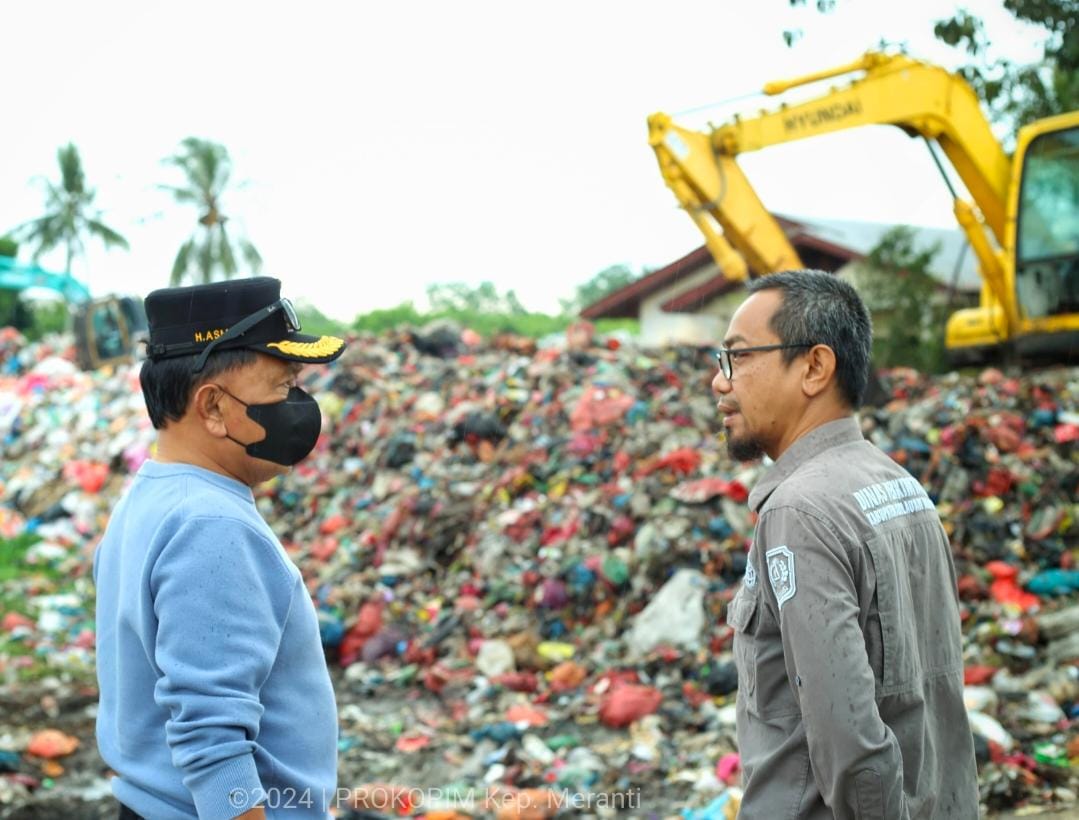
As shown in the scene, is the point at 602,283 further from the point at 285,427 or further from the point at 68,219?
the point at 285,427

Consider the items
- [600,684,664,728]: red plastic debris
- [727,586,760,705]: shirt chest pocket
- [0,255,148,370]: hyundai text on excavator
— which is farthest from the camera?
[0,255,148,370]: hyundai text on excavator

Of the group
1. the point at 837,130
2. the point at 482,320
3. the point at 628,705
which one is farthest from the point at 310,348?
the point at 482,320

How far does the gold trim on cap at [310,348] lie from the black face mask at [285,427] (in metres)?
0.10

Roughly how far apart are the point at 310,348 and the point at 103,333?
17.4 metres

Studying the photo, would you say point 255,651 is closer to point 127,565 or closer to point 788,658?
point 127,565

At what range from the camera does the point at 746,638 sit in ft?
6.44

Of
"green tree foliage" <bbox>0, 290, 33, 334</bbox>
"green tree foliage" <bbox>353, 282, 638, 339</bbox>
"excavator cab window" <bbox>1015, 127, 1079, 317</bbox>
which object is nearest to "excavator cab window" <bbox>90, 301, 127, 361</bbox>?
"green tree foliage" <bbox>353, 282, 638, 339</bbox>

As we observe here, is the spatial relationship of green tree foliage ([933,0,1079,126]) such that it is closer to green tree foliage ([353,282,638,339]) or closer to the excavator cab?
the excavator cab

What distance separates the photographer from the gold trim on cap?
2.04 meters

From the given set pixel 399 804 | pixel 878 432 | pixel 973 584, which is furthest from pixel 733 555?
pixel 399 804

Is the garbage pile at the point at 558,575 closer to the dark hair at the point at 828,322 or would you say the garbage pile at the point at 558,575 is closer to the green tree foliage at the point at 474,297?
the dark hair at the point at 828,322

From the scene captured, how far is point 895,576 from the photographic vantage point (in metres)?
1.87

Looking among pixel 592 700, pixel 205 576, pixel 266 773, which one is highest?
pixel 205 576

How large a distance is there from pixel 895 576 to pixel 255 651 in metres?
1.09
